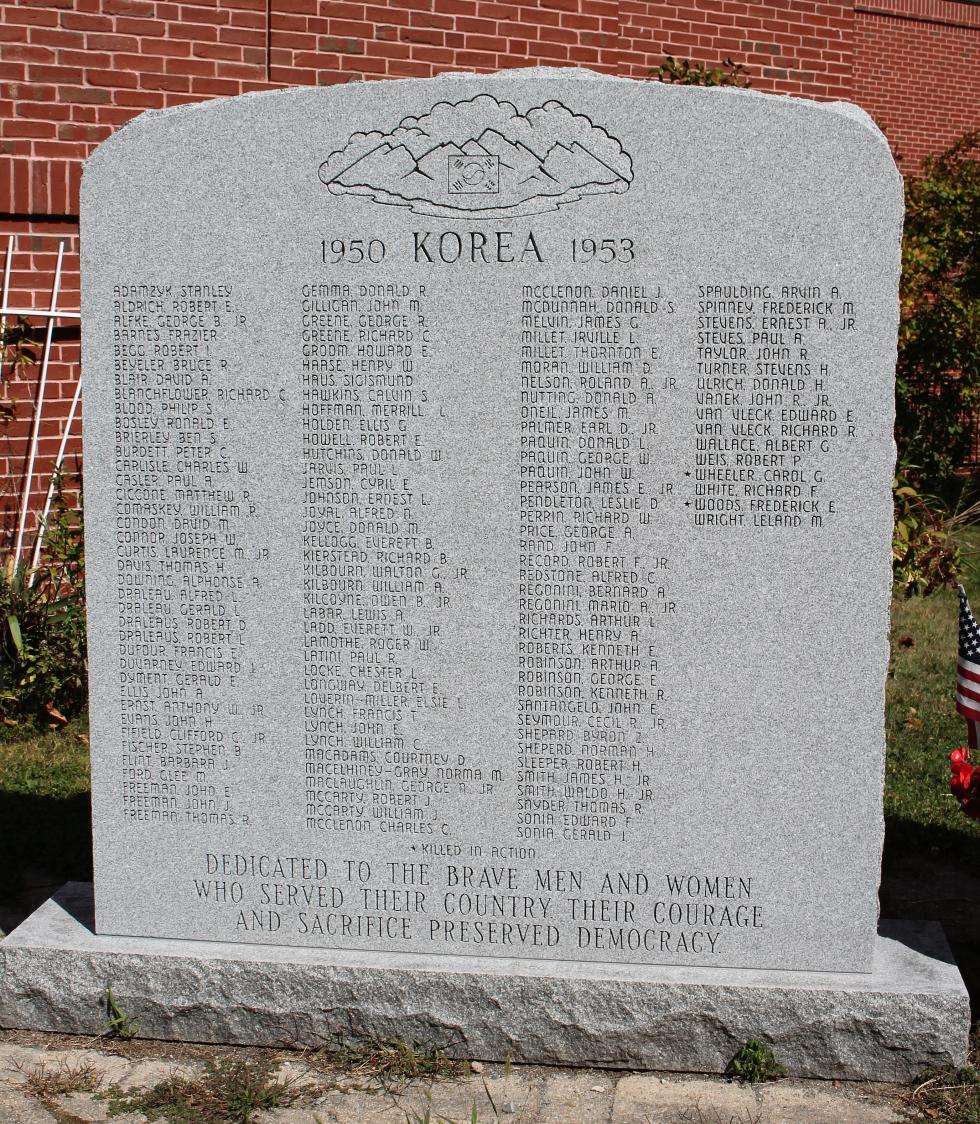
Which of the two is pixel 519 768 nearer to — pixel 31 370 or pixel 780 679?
pixel 780 679

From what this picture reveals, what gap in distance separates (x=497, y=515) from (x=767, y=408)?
77 cm

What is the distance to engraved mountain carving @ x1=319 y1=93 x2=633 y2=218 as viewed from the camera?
11.9ft

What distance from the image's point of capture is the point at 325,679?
3855 millimetres

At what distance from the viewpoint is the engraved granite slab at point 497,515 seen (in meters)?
3.62

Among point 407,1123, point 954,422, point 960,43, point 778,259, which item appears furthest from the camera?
point 960,43

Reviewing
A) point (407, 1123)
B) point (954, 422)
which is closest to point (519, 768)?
point (407, 1123)

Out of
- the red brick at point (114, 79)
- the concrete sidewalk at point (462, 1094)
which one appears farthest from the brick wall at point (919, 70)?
the concrete sidewalk at point (462, 1094)

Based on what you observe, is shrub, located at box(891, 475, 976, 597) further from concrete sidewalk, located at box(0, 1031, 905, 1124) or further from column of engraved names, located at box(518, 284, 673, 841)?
concrete sidewalk, located at box(0, 1031, 905, 1124)

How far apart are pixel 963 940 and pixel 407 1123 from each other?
6.79 ft

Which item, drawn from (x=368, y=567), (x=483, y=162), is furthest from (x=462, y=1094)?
(x=483, y=162)

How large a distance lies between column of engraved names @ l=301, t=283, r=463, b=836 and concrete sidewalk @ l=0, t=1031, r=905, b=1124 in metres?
0.68

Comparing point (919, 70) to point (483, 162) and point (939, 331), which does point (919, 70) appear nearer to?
point (939, 331)

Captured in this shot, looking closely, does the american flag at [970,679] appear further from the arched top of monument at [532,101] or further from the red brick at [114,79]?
the red brick at [114,79]

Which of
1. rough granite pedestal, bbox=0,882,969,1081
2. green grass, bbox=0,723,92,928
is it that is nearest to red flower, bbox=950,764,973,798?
rough granite pedestal, bbox=0,882,969,1081
